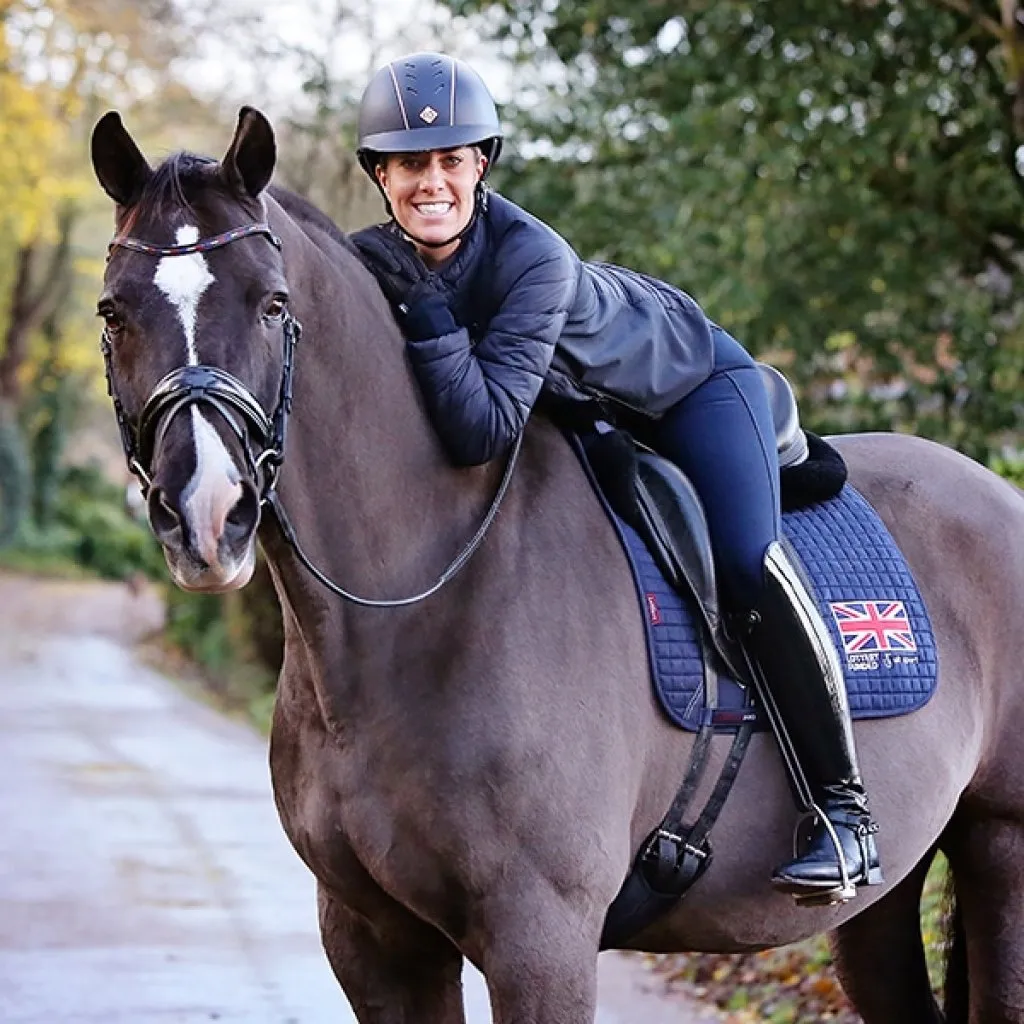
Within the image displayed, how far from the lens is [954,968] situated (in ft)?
15.2

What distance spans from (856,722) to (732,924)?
557mm

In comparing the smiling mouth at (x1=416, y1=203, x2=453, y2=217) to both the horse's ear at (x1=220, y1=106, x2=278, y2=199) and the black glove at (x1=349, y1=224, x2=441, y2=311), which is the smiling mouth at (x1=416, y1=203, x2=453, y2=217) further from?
the horse's ear at (x1=220, y1=106, x2=278, y2=199)

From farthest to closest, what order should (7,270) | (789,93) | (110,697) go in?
(7,270), (110,697), (789,93)

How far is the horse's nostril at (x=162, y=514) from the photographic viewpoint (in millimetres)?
2836

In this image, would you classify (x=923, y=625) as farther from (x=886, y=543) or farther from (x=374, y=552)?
(x=374, y=552)

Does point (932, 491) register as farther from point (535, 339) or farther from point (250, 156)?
point (250, 156)

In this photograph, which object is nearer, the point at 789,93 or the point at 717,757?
the point at 717,757

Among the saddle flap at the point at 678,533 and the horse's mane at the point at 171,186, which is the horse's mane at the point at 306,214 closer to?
the horse's mane at the point at 171,186

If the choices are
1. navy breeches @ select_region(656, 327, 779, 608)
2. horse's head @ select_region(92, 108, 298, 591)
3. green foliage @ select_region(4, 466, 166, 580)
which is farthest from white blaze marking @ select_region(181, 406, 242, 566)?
green foliage @ select_region(4, 466, 166, 580)

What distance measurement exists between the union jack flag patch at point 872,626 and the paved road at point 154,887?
10.5ft

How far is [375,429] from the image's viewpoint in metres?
3.40

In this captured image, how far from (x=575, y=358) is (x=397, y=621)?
0.70 meters

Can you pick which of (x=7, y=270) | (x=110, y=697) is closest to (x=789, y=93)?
(x=110, y=697)

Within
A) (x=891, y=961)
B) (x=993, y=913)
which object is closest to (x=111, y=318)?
(x=993, y=913)
